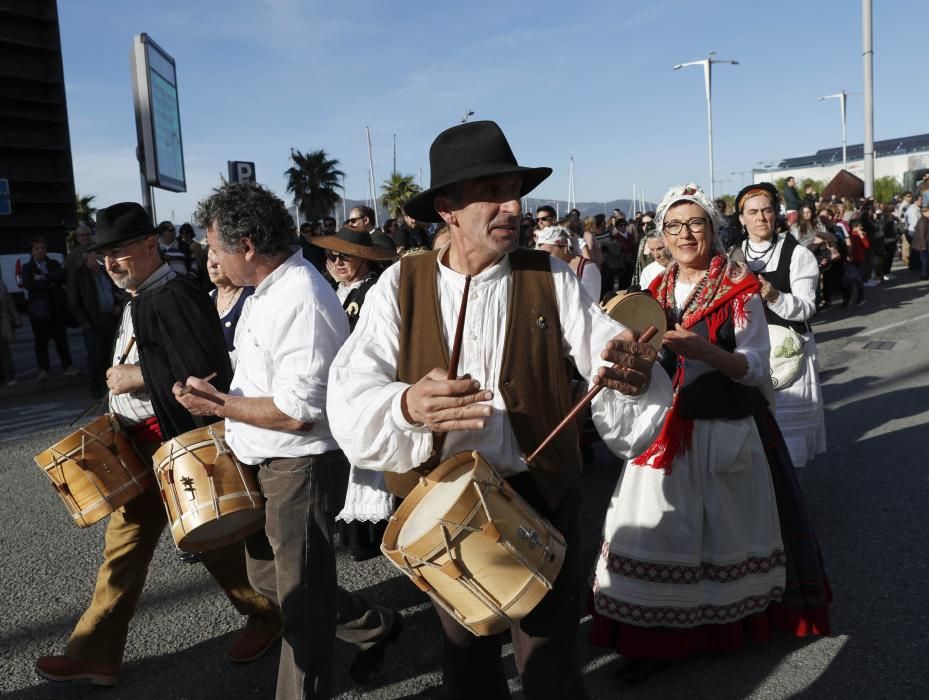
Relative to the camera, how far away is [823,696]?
296 centimetres

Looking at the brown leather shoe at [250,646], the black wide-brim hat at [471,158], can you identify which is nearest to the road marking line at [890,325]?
the brown leather shoe at [250,646]

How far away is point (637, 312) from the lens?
224 centimetres

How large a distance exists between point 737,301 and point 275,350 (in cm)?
177

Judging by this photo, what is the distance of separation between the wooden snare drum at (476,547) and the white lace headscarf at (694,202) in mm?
1778

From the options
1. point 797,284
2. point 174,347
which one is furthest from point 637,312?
point 797,284

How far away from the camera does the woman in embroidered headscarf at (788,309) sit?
14.7 feet

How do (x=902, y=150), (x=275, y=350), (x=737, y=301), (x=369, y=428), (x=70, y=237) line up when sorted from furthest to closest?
(x=902, y=150) → (x=70, y=237) → (x=737, y=301) → (x=275, y=350) → (x=369, y=428)

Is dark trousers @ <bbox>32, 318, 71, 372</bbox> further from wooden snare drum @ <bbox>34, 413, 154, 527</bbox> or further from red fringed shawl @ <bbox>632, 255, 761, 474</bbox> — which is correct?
red fringed shawl @ <bbox>632, 255, 761, 474</bbox>

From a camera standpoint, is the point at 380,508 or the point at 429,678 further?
the point at 380,508

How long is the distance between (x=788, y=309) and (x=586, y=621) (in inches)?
82.4

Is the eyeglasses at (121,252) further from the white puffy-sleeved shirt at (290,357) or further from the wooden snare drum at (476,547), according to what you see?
the wooden snare drum at (476,547)

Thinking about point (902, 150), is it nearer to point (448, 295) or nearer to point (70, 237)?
point (70, 237)

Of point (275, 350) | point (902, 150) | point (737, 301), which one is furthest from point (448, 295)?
point (902, 150)

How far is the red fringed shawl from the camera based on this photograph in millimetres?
3137
